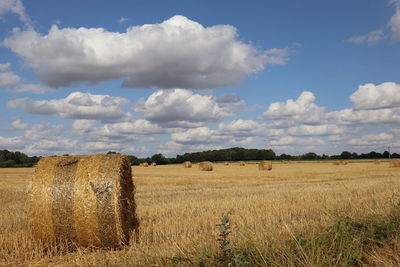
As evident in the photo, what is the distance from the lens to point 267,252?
14.5ft

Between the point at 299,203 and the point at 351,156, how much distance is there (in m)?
96.3

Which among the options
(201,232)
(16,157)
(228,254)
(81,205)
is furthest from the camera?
(16,157)

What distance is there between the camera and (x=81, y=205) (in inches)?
285

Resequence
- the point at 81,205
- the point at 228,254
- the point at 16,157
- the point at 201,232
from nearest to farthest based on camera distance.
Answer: the point at 228,254 → the point at 81,205 → the point at 201,232 → the point at 16,157

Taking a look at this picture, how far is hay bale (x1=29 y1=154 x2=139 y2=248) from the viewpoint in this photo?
23.7 ft

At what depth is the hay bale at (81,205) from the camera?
23.7ft

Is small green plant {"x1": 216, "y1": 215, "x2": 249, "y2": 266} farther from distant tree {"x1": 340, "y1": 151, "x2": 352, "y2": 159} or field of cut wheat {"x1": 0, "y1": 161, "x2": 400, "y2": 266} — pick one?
distant tree {"x1": 340, "y1": 151, "x2": 352, "y2": 159}

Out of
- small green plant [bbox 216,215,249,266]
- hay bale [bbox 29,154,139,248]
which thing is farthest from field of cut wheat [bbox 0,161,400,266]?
hay bale [bbox 29,154,139,248]

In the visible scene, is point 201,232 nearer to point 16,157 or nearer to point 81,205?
point 81,205

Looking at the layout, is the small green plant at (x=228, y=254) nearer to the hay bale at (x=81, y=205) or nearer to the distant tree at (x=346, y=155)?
the hay bale at (x=81, y=205)

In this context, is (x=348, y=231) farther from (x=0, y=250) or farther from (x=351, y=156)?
(x=351, y=156)

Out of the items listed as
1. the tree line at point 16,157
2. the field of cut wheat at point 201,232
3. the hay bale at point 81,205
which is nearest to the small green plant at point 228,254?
the field of cut wheat at point 201,232

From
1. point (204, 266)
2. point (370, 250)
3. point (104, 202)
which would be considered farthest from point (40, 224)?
point (370, 250)

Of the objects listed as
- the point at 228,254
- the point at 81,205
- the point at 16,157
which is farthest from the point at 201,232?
the point at 16,157
